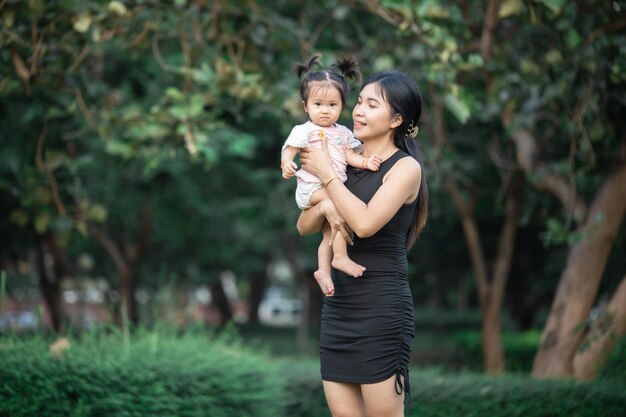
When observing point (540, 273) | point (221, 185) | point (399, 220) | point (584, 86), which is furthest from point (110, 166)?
point (399, 220)

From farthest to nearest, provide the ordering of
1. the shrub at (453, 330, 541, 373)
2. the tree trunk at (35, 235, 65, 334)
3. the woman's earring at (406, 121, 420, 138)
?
the tree trunk at (35, 235, 65, 334)
the shrub at (453, 330, 541, 373)
the woman's earring at (406, 121, 420, 138)

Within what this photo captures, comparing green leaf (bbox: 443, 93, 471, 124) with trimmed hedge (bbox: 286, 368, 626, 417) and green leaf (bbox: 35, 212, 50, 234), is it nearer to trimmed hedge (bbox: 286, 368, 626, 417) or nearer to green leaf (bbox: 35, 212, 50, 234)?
trimmed hedge (bbox: 286, 368, 626, 417)

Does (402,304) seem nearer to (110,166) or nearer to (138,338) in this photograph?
(138,338)

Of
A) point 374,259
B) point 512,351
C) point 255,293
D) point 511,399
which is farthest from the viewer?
point 255,293

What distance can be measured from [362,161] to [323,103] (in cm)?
31

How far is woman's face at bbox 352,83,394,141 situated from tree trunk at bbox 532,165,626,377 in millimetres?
4663

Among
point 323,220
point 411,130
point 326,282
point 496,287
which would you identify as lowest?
point 496,287

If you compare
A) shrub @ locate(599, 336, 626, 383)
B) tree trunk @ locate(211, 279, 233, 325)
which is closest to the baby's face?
shrub @ locate(599, 336, 626, 383)

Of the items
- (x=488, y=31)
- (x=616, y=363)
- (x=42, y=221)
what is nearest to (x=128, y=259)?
(x=42, y=221)

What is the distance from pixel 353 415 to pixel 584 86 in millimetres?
4857

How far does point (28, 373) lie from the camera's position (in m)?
4.82

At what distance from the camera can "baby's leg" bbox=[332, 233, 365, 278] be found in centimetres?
337

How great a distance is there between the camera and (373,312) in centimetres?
338

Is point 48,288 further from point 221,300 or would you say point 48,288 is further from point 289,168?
point 289,168
